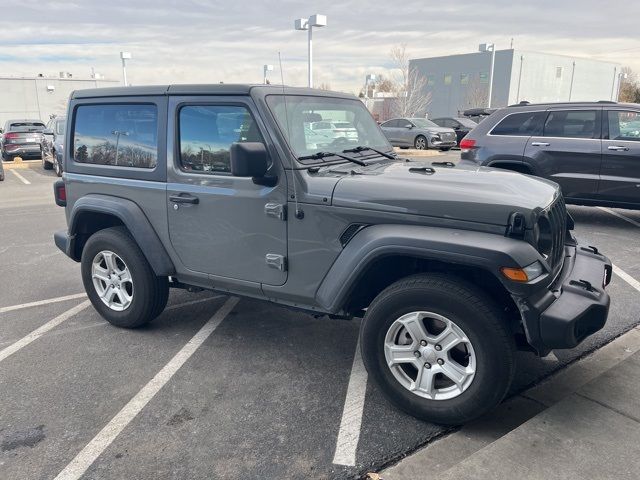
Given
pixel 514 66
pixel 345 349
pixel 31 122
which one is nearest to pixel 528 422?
pixel 345 349

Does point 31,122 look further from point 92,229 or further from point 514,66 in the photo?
point 514,66

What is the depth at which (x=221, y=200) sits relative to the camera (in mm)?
3734

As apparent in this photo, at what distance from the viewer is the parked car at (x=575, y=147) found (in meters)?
7.41

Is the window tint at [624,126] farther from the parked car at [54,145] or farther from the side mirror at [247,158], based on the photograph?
the parked car at [54,145]

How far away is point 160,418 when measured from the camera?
322cm

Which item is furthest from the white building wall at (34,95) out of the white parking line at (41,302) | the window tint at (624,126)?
the window tint at (624,126)

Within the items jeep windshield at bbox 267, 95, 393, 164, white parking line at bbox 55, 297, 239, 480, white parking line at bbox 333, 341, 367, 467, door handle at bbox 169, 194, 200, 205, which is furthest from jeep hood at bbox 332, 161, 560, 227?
white parking line at bbox 55, 297, 239, 480

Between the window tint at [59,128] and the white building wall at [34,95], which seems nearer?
the window tint at [59,128]

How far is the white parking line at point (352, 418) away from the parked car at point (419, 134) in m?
19.0

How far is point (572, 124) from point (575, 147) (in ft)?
1.19

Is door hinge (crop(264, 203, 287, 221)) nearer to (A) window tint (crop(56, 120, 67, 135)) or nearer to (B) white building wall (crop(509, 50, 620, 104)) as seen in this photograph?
(A) window tint (crop(56, 120, 67, 135))

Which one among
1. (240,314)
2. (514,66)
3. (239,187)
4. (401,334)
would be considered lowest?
(240,314)

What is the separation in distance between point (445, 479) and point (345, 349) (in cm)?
174

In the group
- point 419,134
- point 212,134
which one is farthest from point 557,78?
point 212,134
